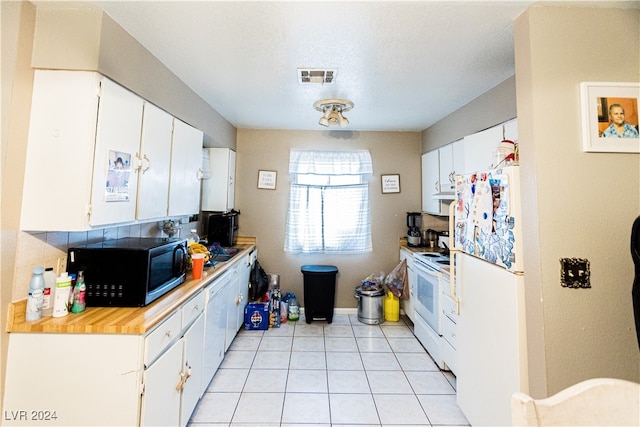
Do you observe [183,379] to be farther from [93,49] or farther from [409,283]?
[409,283]

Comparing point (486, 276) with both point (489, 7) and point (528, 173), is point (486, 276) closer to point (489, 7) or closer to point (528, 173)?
point (528, 173)

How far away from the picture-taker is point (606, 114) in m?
1.24

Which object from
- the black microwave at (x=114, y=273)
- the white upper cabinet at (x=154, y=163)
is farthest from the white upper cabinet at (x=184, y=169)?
the black microwave at (x=114, y=273)

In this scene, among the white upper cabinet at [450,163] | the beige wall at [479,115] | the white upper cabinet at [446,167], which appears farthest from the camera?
the white upper cabinet at [446,167]

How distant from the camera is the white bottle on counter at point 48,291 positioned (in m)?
1.28

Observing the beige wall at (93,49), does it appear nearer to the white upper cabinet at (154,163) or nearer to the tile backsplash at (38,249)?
the white upper cabinet at (154,163)

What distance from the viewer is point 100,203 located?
1375mm

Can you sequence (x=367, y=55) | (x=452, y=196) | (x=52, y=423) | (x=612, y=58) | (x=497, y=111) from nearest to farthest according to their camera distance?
(x=52, y=423) < (x=612, y=58) < (x=367, y=55) < (x=497, y=111) < (x=452, y=196)

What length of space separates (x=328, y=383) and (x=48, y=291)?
1.92 m

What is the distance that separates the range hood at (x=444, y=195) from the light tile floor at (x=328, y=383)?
1567 millimetres

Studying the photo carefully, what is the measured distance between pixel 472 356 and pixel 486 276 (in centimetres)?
54

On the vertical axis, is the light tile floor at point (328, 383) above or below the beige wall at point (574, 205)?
below

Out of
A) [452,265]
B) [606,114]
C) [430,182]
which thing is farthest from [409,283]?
[606,114]

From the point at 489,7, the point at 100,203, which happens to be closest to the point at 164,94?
the point at 100,203
